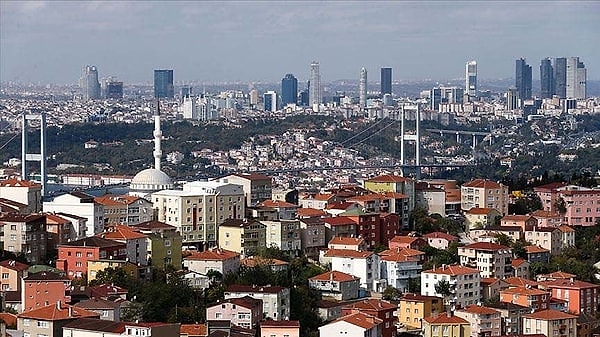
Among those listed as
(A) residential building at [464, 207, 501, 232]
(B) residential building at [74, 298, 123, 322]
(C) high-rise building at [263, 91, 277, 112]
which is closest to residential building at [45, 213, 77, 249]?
(B) residential building at [74, 298, 123, 322]

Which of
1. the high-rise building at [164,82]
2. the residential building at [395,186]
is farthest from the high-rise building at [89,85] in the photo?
the residential building at [395,186]

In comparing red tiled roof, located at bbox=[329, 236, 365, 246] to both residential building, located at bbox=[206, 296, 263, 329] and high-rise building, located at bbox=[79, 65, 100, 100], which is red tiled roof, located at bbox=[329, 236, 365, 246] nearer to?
residential building, located at bbox=[206, 296, 263, 329]

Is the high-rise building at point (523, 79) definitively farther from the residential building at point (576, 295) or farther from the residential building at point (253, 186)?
the residential building at point (576, 295)

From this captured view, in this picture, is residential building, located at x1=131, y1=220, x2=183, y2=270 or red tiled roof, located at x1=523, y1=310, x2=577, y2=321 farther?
residential building, located at x1=131, y1=220, x2=183, y2=270

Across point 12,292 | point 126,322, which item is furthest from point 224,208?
point 126,322

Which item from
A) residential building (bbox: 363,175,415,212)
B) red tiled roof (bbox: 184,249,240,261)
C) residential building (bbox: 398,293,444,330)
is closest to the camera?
residential building (bbox: 398,293,444,330)
